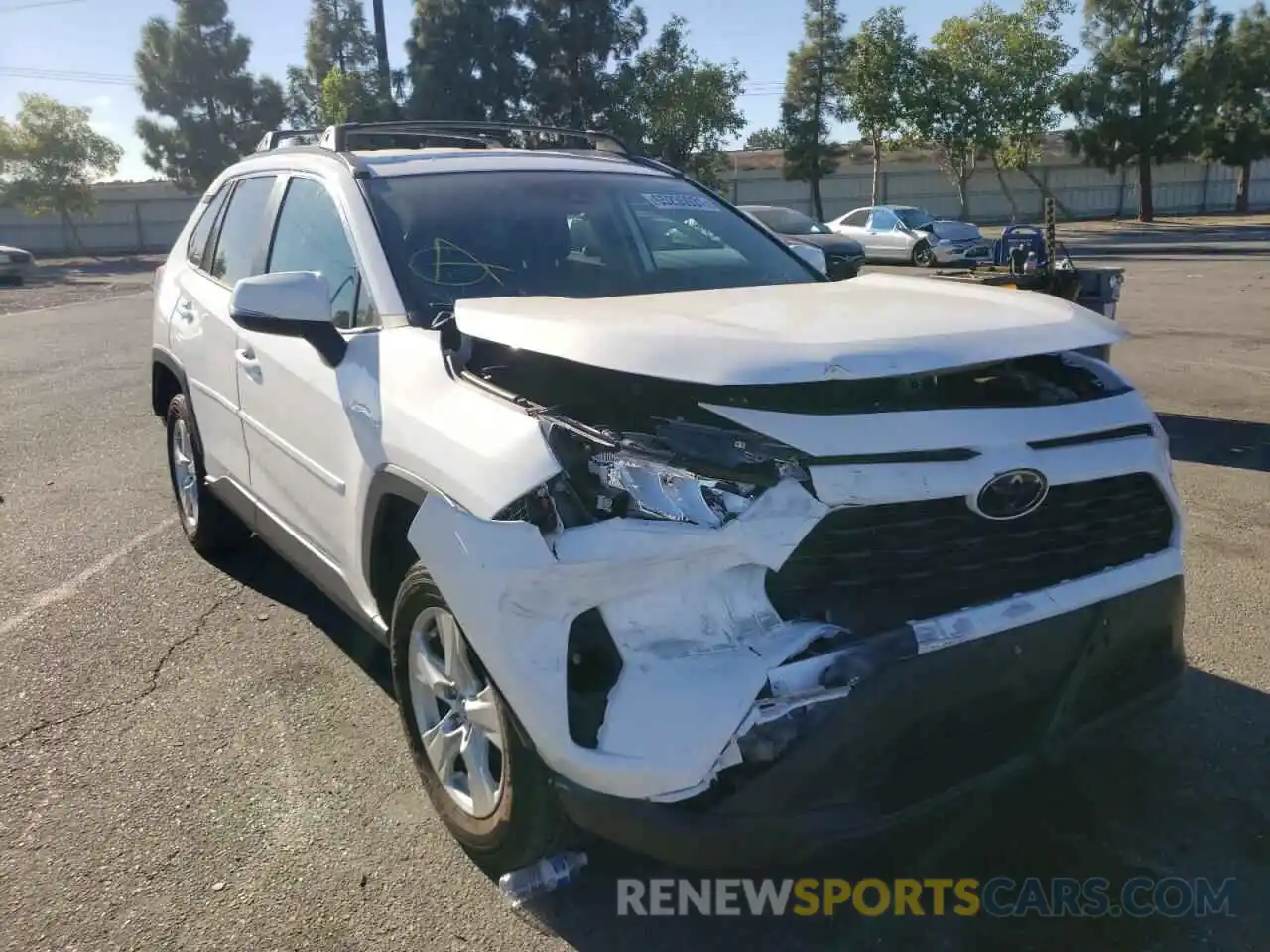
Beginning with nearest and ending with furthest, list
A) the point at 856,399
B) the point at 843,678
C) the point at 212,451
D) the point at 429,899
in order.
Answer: the point at 843,678 → the point at 856,399 → the point at 429,899 → the point at 212,451

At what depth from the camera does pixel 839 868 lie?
9.18 ft

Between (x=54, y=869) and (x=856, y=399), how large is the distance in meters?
2.48

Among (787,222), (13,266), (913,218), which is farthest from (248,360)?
(13,266)

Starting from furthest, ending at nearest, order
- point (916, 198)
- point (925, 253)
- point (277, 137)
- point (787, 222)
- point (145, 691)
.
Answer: point (916, 198), point (925, 253), point (787, 222), point (277, 137), point (145, 691)

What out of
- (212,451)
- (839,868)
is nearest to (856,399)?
(839,868)

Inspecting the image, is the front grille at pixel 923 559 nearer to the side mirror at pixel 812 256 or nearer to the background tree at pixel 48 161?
the side mirror at pixel 812 256

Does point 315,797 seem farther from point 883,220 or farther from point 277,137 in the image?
point 883,220

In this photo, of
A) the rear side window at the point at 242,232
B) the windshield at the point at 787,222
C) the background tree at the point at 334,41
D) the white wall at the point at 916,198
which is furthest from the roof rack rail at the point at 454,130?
the background tree at the point at 334,41

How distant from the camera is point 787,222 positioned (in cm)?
2298

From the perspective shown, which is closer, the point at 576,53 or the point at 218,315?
the point at 218,315

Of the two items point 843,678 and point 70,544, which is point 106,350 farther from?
point 843,678

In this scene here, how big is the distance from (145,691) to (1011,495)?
314 centimetres

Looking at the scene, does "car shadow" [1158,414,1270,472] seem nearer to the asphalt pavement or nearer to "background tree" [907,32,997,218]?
the asphalt pavement

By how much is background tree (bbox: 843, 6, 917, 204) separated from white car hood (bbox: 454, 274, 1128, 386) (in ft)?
136
